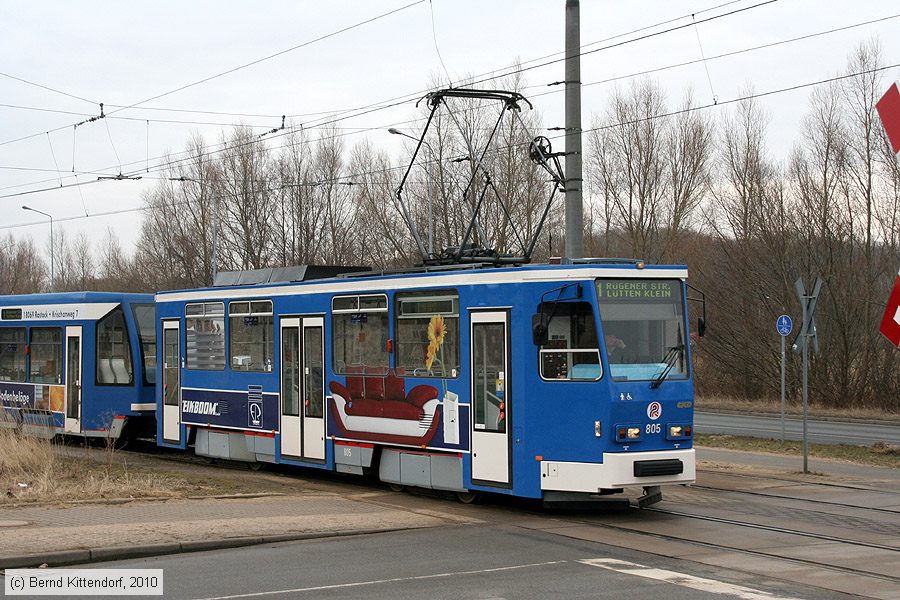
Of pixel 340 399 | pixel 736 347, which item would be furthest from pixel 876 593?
pixel 736 347

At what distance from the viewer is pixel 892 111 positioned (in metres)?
8.85

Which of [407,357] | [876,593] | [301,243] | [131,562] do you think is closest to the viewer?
[876,593]

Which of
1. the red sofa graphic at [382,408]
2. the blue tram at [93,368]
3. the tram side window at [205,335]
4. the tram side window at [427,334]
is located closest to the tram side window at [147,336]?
the blue tram at [93,368]

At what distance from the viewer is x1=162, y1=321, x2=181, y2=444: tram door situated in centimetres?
2000

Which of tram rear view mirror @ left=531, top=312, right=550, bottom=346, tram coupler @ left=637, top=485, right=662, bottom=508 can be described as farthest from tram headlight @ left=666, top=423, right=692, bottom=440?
tram rear view mirror @ left=531, top=312, right=550, bottom=346

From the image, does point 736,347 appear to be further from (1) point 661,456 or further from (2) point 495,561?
(2) point 495,561

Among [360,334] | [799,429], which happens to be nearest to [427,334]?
[360,334]

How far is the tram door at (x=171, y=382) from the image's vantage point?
2000 centimetres

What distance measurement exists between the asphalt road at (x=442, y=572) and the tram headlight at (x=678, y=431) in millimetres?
2309

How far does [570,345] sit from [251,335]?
22.6 feet

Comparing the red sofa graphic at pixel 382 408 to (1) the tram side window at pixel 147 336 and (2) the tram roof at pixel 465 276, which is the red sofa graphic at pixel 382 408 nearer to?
(2) the tram roof at pixel 465 276

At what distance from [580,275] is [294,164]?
42.0 metres

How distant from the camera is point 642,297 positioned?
43.5 ft

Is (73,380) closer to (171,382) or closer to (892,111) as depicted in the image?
(171,382)
